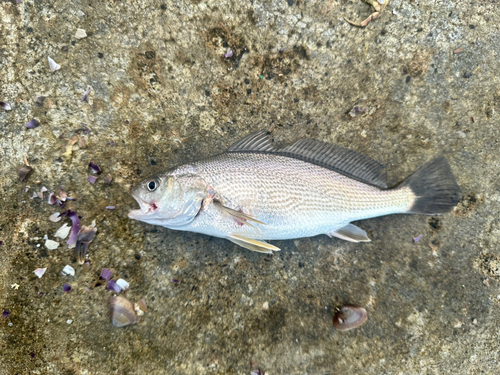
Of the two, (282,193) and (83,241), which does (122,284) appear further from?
(282,193)

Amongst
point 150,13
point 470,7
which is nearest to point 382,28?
point 470,7

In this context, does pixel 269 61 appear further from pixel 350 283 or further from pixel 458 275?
pixel 458 275

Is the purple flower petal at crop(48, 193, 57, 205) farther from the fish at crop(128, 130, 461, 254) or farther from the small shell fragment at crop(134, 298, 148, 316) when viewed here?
the small shell fragment at crop(134, 298, 148, 316)

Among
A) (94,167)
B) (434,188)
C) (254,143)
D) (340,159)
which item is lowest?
(94,167)

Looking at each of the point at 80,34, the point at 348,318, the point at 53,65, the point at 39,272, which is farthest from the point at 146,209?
the point at 348,318

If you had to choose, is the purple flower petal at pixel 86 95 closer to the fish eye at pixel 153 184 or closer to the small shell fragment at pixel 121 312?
the fish eye at pixel 153 184

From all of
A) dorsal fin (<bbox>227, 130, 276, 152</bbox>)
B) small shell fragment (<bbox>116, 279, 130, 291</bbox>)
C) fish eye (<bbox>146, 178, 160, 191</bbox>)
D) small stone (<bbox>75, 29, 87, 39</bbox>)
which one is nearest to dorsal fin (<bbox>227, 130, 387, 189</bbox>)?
dorsal fin (<bbox>227, 130, 276, 152</bbox>)
